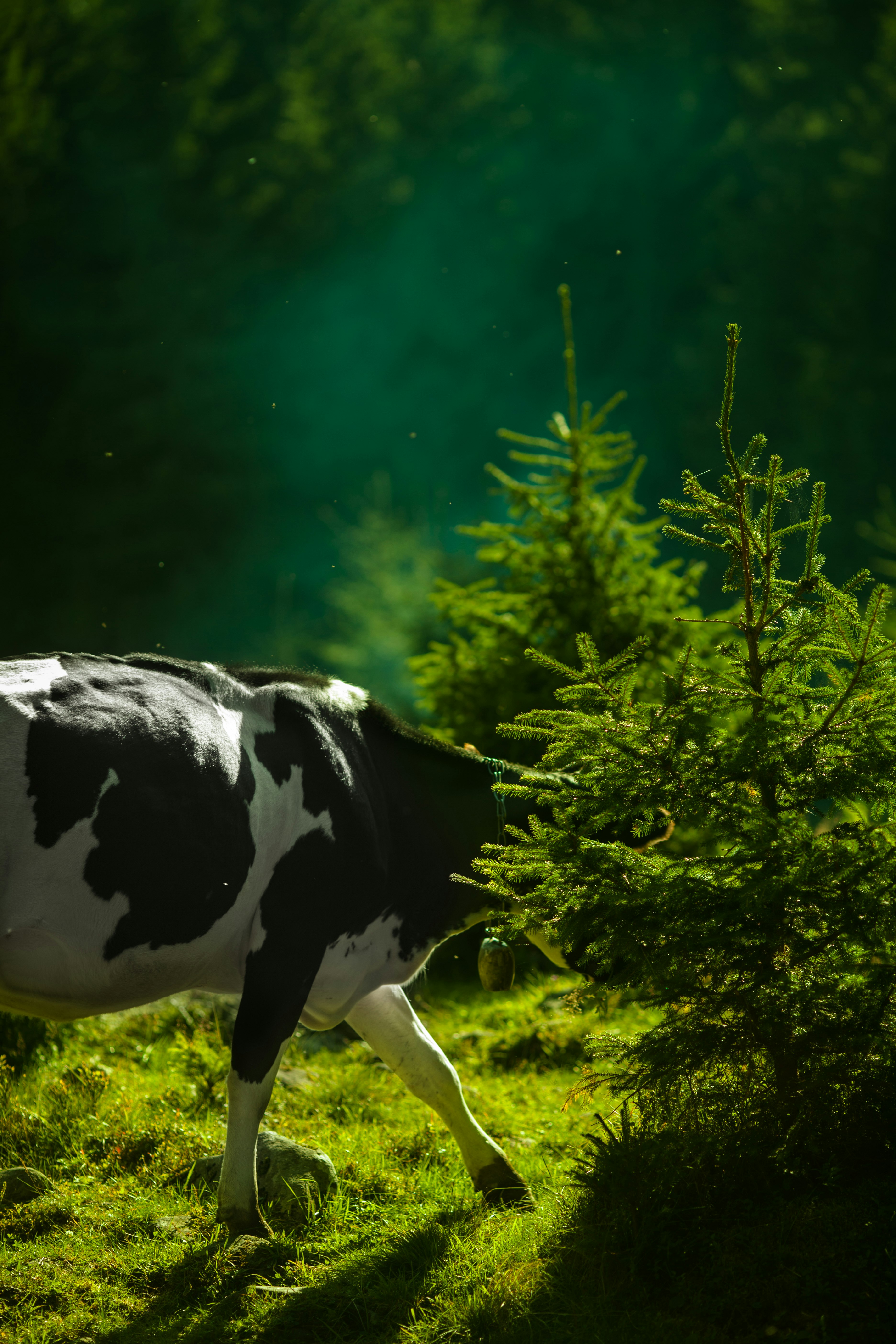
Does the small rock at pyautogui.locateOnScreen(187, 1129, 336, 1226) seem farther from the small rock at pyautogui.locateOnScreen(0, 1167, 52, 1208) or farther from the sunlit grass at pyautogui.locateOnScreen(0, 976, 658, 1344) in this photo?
the small rock at pyautogui.locateOnScreen(0, 1167, 52, 1208)

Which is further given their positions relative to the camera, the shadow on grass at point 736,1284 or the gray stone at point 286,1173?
the gray stone at point 286,1173

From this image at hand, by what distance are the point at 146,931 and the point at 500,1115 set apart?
2210 mm

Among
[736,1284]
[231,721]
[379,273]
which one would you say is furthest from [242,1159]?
[379,273]

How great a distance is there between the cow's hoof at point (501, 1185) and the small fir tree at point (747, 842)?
0.75 metres

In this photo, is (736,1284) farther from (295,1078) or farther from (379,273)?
(379,273)

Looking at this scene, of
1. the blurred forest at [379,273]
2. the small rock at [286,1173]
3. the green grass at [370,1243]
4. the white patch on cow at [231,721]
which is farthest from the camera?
the blurred forest at [379,273]

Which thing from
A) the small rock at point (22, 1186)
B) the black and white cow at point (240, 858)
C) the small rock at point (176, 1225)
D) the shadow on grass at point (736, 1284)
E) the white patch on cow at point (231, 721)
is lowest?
the small rock at point (22, 1186)

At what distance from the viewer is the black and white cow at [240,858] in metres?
2.75

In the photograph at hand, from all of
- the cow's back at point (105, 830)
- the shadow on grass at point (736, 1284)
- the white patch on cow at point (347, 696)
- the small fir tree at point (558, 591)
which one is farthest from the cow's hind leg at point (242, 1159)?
the small fir tree at point (558, 591)

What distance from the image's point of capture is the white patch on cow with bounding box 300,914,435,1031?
3.29m

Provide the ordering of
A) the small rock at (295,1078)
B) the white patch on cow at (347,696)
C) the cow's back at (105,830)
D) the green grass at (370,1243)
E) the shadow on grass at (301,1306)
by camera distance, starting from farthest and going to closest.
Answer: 1. the small rock at (295,1078)
2. the white patch on cow at (347,696)
3. the cow's back at (105,830)
4. the shadow on grass at (301,1306)
5. the green grass at (370,1243)

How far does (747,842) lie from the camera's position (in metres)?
2.60

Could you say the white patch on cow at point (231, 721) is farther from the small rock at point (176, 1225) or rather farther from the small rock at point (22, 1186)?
the small rock at point (22, 1186)

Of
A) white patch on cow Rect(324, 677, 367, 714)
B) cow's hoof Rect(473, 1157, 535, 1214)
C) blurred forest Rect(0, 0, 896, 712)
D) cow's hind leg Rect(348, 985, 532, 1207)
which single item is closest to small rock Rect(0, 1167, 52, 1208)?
cow's hind leg Rect(348, 985, 532, 1207)
